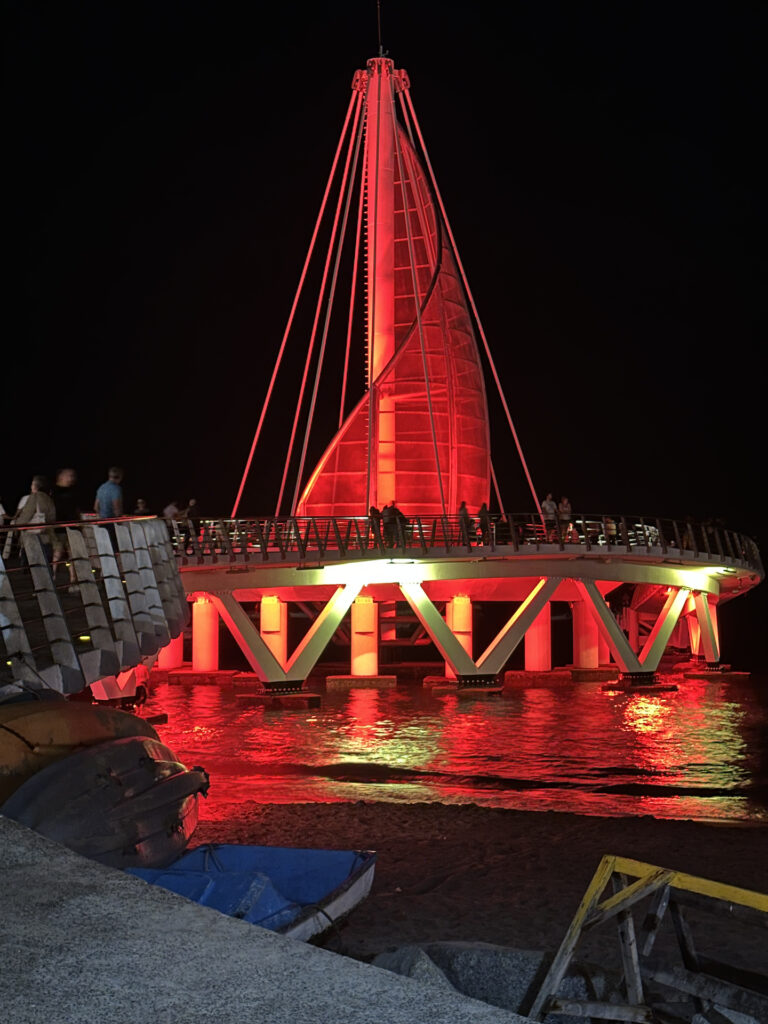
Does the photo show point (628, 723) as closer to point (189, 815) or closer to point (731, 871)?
point (731, 871)

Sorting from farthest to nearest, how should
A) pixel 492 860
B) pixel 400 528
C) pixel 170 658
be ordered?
pixel 170 658
pixel 400 528
pixel 492 860

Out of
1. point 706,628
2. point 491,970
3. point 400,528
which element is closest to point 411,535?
point 400,528

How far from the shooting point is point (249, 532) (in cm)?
3491

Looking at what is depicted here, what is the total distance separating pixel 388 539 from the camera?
35.3 metres

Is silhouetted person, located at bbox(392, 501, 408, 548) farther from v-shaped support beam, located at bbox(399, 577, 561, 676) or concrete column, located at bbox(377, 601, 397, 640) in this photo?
concrete column, located at bbox(377, 601, 397, 640)

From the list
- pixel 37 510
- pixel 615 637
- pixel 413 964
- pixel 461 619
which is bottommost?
pixel 615 637

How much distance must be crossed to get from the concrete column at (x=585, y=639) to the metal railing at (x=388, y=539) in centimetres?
487

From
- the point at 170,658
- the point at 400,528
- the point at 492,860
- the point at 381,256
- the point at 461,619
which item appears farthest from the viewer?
the point at 381,256

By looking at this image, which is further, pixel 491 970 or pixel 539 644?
pixel 539 644

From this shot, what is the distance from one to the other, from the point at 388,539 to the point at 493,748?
1146cm

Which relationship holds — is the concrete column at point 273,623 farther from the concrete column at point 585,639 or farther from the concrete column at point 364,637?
the concrete column at point 585,639

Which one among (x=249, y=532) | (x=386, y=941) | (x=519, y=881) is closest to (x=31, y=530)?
(x=386, y=941)

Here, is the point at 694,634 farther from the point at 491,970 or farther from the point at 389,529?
the point at 491,970

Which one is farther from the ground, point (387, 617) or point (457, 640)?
point (457, 640)
